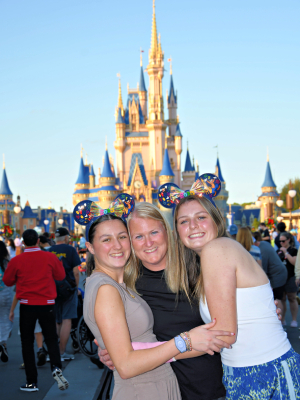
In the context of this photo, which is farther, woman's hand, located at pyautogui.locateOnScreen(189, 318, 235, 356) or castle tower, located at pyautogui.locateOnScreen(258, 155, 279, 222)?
castle tower, located at pyautogui.locateOnScreen(258, 155, 279, 222)

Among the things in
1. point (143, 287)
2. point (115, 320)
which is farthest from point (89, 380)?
point (115, 320)

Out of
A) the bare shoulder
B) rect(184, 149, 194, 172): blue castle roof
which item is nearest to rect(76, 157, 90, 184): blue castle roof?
rect(184, 149, 194, 172): blue castle roof

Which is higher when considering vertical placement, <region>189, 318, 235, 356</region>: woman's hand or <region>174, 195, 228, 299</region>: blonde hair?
<region>174, 195, 228, 299</region>: blonde hair

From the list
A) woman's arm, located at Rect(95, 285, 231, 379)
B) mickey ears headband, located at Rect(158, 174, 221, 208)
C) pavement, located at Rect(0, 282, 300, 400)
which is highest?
mickey ears headband, located at Rect(158, 174, 221, 208)

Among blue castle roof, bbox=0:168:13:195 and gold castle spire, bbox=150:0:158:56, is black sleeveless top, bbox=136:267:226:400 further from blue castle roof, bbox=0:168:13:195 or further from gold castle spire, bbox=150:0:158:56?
gold castle spire, bbox=150:0:158:56

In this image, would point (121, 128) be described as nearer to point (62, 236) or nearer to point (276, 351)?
point (62, 236)

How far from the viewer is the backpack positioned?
18.9 feet

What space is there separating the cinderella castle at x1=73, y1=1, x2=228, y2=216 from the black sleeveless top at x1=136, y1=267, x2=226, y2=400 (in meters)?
47.3

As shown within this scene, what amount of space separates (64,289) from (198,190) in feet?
12.9

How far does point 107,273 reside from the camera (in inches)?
84.7

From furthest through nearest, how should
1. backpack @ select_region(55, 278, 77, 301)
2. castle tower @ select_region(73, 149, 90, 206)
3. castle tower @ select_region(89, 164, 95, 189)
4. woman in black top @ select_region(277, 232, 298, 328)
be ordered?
castle tower @ select_region(89, 164, 95, 189)
castle tower @ select_region(73, 149, 90, 206)
woman in black top @ select_region(277, 232, 298, 328)
backpack @ select_region(55, 278, 77, 301)

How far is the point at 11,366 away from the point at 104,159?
46.0 metres

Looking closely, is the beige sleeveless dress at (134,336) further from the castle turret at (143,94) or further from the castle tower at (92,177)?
the castle turret at (143,94)

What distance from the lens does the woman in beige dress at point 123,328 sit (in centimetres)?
181
